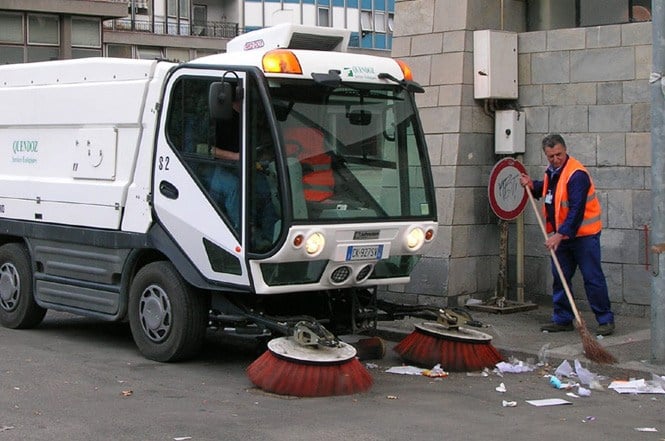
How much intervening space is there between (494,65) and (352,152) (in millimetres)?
3229

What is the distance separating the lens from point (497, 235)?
11.3 metres

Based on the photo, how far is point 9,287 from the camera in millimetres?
10234

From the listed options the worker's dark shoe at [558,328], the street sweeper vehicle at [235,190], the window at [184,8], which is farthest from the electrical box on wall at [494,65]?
the window at [184,8]

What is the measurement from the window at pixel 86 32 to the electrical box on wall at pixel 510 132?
31709 mm

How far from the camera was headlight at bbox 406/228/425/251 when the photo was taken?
331 inches

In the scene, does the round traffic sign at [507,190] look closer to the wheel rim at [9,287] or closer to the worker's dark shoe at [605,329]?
the worker's dark shoe at [605,329]

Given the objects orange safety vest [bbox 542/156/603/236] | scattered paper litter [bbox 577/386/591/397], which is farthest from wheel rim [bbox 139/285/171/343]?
orange safety vest [bbox 542/156/603/236]

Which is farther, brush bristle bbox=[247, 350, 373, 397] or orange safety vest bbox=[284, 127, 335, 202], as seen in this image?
orange safety vest bbox=[284, 127, 335, 202]

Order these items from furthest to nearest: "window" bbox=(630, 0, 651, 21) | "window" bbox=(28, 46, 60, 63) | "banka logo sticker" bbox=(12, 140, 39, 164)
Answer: "window" bbox=(28, 46, 60, 63)
"window" bbox=(630, 0, 651, 21)
"banka logo sticker" bbox=(12, 140, 39, 164)

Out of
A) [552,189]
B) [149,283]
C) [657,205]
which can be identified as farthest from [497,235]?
[149,283]

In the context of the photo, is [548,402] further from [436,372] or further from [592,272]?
[592,272]

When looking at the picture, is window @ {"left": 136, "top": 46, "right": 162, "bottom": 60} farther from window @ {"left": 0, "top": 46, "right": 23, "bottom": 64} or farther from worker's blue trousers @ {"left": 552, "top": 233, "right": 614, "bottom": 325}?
worker's blue trousers @ {"left": 552, "top": 233, "right": 614, "bottom": 325}

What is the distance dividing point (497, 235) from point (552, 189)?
1643mm

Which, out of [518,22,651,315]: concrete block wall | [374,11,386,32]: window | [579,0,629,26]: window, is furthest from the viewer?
[374,11,386,32]: window
